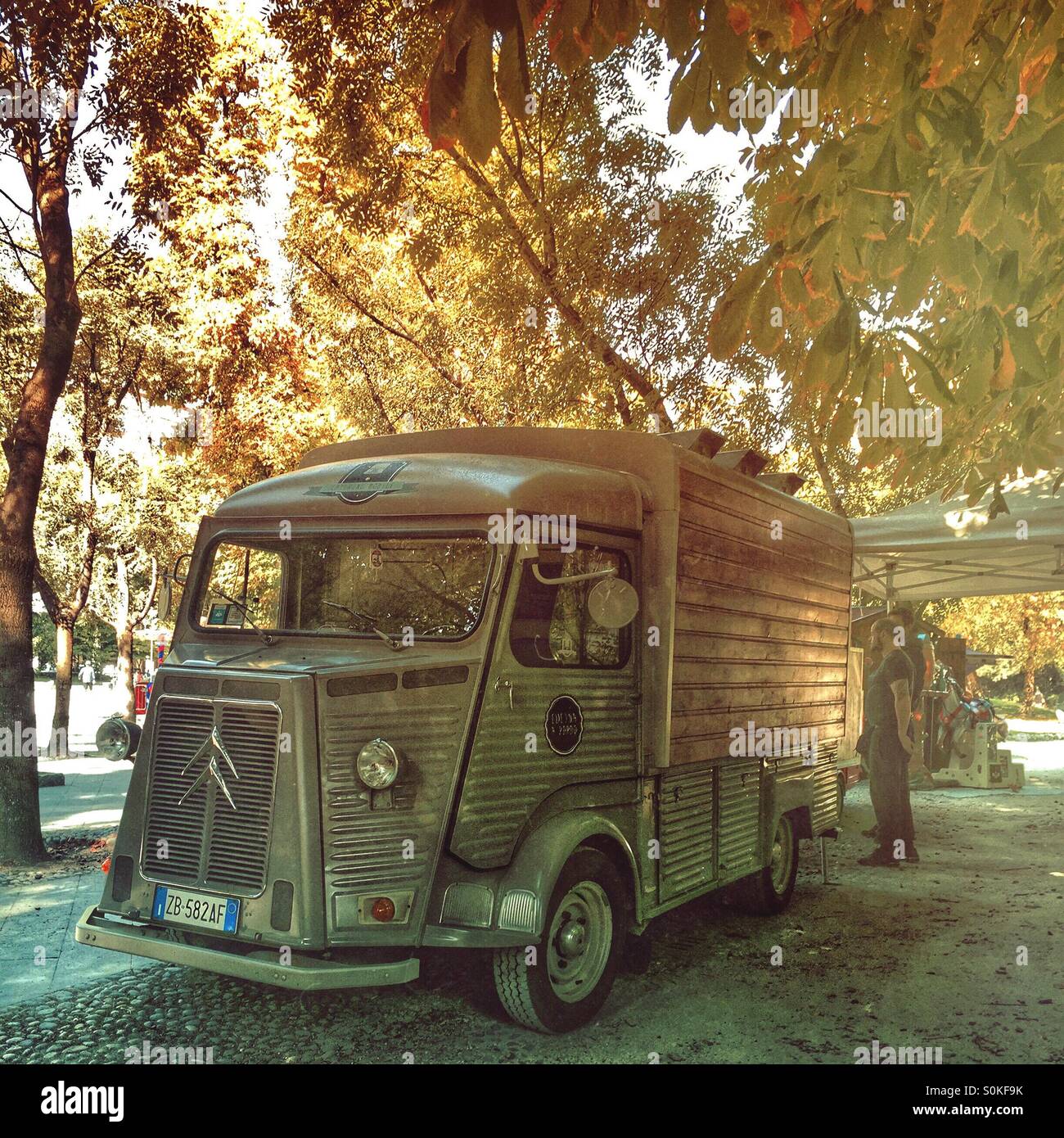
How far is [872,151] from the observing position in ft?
12.6

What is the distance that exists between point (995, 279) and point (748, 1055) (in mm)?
3483

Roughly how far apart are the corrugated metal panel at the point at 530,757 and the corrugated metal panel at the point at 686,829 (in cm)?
43

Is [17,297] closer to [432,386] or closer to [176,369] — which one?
[432,386]

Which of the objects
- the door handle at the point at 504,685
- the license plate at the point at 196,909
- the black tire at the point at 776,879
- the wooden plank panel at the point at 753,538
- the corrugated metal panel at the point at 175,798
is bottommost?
the black tire at the point at 776,879

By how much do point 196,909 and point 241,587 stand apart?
5.89 feet

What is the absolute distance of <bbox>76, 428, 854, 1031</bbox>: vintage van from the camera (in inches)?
188

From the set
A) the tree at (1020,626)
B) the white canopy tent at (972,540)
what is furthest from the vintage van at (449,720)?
the tree at (1020,626)

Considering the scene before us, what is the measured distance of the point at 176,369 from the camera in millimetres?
20859

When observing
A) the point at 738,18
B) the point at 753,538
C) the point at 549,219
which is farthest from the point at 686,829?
the point at 549,219

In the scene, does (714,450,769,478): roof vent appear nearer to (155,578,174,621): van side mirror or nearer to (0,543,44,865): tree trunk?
(155,578,174,621): van side mirror

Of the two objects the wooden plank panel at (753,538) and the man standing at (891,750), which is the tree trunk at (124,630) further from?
the wooden plank panel at (753,538)

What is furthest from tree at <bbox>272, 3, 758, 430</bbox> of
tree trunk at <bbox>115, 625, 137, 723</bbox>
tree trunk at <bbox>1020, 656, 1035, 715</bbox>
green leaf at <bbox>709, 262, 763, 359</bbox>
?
tree trunk at <bbox>1020, 656, 1035, 715</bbox>

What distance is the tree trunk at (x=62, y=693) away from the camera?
730 inches
